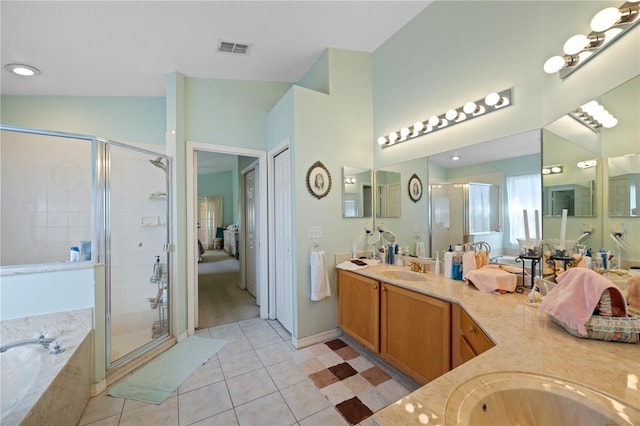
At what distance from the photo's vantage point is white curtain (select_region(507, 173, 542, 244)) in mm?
1699

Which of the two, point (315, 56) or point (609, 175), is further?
point (315, 56)

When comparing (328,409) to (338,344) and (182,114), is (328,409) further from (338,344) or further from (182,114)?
(182,114)

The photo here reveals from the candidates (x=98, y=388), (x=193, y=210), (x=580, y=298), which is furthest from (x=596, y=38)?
(x=98, y=388)

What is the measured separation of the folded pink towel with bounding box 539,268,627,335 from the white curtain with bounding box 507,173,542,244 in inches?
27.6

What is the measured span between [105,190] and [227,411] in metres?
1.95

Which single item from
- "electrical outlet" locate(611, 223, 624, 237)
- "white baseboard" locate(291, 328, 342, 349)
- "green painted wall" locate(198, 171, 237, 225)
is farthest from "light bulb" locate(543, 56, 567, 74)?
"green painted wall" locate(198, 171, 237, 225)

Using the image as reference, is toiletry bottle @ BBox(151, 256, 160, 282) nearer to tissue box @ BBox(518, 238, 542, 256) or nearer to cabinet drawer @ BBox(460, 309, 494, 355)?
cabinet drawer @ BBox(460, 309, 494, 355)

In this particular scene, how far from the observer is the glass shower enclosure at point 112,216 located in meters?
2.51

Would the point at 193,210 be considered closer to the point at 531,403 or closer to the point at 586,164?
the point at 531,403

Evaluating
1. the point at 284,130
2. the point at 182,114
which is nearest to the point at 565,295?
the point at 284,130

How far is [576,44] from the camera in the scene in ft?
4.42

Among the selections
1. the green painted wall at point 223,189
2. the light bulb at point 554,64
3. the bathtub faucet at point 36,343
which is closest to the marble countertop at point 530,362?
the light bulb at point 554,64

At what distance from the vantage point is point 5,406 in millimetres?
1194

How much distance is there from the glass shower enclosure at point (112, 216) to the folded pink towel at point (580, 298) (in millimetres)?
3070
